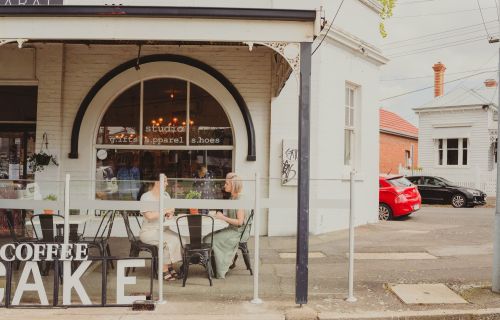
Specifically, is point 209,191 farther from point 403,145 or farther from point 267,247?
point 403,145

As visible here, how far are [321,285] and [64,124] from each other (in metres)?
6.81

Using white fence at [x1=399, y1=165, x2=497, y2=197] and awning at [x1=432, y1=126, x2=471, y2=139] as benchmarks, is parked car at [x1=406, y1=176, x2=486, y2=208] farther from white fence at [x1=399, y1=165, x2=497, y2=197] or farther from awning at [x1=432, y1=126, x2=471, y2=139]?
awning at [x1=432, y1=126, x2=471, y2=139]

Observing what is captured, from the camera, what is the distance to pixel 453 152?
29.2 m

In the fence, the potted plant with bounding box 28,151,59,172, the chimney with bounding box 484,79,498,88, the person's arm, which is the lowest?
the person's arm

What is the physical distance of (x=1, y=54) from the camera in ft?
35.9

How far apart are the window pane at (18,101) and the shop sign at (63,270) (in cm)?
599

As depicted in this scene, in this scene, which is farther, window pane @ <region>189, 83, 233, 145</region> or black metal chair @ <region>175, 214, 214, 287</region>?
window pane @ <region>189, 83, 233, 145</region>

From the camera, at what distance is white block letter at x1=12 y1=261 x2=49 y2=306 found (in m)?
5.82

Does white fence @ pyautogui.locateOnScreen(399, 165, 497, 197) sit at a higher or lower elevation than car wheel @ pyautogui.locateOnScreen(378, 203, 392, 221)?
higher

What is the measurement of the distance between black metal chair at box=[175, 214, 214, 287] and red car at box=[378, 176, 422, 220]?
905 cm

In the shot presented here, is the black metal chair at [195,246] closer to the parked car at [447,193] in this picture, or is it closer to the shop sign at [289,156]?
the shop sign at [289,156]

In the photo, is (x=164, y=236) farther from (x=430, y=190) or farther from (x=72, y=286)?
(x=430, y=190)

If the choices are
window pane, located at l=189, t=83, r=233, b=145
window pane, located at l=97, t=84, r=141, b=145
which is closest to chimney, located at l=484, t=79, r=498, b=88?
window pane, located at l=189, t=83, r=233, b=145

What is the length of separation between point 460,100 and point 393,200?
17163 mm
